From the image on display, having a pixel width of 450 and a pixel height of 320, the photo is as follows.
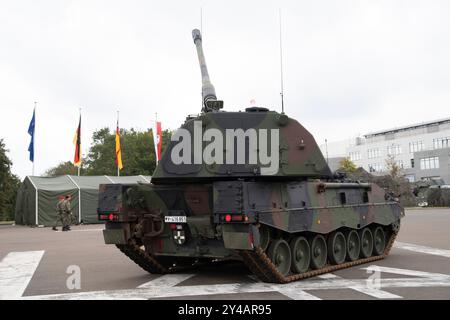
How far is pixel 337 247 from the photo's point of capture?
36.3 ft

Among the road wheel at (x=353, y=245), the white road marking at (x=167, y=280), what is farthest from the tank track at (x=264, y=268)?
the road wheel at (x=353, y=245)

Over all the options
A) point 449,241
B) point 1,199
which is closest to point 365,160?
point 1,199

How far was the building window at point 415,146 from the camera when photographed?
81375 millimetres

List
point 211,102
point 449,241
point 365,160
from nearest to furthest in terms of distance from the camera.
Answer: point 211,102 → point 449,241 → point 365,160

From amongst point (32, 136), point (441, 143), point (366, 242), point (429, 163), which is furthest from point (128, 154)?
point (366, 242)

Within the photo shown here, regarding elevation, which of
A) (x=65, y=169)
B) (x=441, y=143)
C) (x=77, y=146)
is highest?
(x=441, y=143)

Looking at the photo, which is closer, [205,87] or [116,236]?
[116,236]

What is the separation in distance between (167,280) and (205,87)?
402 centimetres

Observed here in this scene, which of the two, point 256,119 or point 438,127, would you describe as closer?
point 256,119

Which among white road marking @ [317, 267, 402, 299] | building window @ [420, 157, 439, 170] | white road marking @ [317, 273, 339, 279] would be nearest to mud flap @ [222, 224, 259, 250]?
white road marking @ [317, 267, 402, 299]

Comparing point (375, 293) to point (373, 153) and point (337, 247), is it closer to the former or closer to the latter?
point (337, 247)

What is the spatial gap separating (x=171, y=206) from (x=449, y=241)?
945 cm
